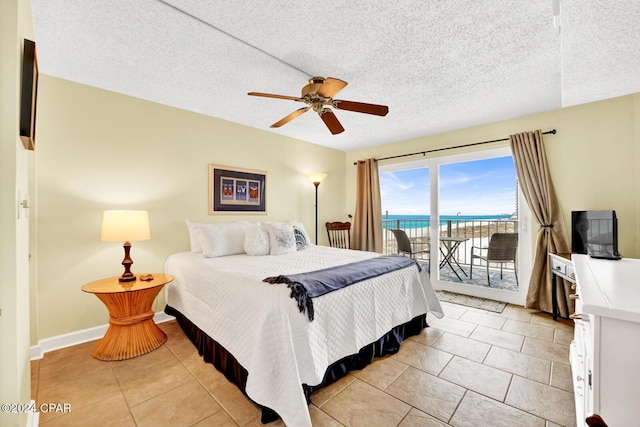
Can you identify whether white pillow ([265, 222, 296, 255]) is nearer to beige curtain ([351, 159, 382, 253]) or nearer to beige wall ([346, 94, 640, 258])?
beige curtain ([351, 159, 382, 253])

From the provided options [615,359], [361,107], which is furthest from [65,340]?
[615,359]

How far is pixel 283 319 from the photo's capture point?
4.91 feet

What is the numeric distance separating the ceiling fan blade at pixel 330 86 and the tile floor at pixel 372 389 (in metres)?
2.04

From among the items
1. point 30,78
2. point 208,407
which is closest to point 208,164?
point 30,78

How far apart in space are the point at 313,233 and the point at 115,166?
2.80 metres

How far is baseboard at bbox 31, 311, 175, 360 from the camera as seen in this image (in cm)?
215

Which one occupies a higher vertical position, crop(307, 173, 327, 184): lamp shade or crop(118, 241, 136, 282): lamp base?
crop(307, 173, 327, 184): lamp shade

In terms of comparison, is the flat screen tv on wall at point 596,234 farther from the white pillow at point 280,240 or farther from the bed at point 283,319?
the white pillow at point 280,240

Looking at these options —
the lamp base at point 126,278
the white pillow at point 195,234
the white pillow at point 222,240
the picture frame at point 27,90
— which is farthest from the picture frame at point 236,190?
the picture frame at point 27,90

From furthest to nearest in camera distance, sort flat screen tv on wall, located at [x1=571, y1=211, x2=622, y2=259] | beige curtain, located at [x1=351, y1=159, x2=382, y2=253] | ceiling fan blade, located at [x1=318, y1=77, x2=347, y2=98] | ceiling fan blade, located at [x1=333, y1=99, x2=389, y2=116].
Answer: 1. beige curtain, located at [x1=351, y1=159, x2=382, y2=253]
2. flat screen tv on wall, located at [x1=571, y1=211, x2=622, y2=259]
3. ceiling fan blade, located at [x1=333, y1=99, x2=389, y2=116]
4. ceiling fan blade, located at [x1=318, y1=77, x2=347, y2=98]

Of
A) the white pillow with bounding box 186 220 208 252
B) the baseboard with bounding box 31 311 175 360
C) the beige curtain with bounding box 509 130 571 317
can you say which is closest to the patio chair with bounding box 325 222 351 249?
the white pillow with bounding box 186 220 208 252

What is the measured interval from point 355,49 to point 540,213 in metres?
2.80

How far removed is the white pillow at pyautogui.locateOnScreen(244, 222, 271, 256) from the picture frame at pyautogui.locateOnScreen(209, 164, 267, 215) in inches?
26.9

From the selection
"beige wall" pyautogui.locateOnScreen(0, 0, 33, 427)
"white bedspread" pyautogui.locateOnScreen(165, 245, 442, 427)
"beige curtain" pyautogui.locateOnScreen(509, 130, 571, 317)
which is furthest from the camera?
"beige curtain" pyautogui.locateOnScreen(509, 130, 571, 317)
